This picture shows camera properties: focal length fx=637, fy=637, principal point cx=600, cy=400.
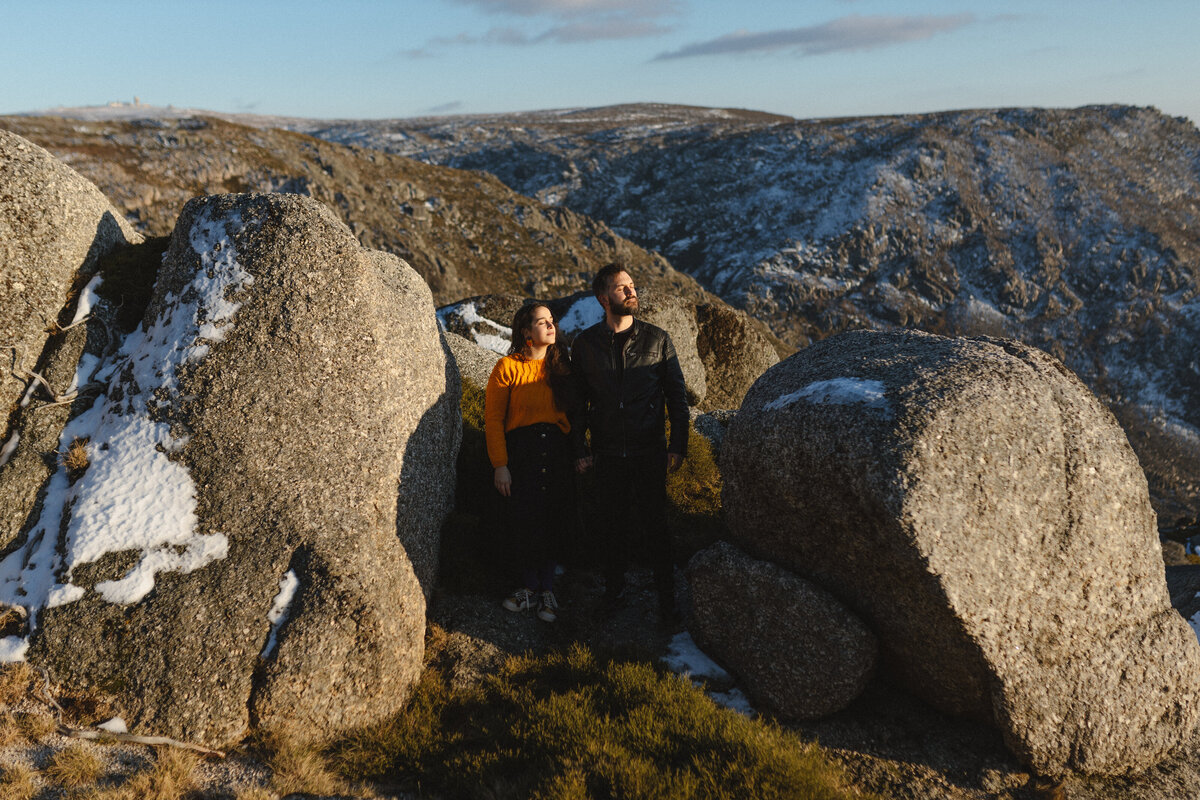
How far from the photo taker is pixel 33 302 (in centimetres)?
738

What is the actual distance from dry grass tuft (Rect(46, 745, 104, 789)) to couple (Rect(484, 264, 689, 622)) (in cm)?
419

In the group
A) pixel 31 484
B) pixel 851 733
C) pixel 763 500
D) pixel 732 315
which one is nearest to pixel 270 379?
pixel 31 484

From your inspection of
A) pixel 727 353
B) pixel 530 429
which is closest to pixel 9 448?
pixel 530 429

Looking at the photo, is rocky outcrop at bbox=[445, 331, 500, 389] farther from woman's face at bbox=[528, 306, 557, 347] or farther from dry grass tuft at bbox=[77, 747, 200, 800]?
dry grass tuft at bbox=[77, 747, 200, 800]

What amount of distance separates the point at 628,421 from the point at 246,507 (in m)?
4.23

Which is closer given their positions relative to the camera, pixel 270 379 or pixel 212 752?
pixel 212 752

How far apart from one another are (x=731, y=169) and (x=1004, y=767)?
8045 inches

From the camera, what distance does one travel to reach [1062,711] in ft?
20.2

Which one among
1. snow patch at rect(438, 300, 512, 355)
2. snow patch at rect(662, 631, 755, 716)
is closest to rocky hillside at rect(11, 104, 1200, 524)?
snow patch at rect(438, 300, 512, 355)

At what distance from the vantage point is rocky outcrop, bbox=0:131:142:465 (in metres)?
7.18

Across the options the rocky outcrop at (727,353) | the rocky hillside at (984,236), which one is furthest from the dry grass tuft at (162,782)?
the rocky hillside at (984,236)

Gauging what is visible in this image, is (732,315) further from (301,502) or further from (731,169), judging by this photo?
(731,169)

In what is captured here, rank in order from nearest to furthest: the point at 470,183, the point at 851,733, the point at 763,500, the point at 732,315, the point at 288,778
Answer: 1. the point at 288,778
2. the point at 851,733
3. the point at 763,500
4. the point at 732,315
5. the point at 470,183

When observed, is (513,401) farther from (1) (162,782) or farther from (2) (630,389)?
(1) (162,782)
